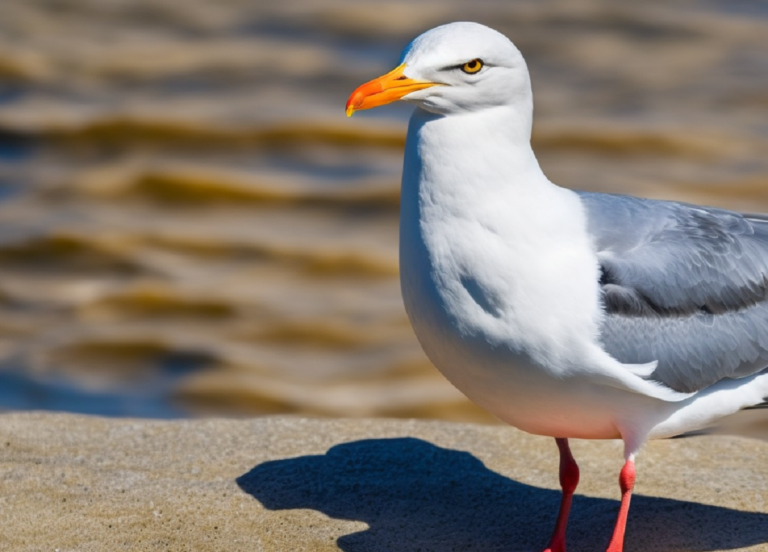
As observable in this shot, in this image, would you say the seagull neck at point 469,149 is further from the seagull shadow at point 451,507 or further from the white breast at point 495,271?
the seagull shadow at point 451,507

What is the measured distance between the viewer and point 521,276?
4.06 m

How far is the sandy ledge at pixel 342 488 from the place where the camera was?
459 centimetres

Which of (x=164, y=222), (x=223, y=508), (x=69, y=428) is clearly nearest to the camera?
(x=223, y=508)

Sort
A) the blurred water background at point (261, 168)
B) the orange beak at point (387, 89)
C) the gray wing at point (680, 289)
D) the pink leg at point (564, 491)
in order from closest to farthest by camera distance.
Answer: the orange beak at point (387, 89) < the gray wing at point (680, 289) < the pink leg at point (564, 491) < the blurred water background at point (261, 168)

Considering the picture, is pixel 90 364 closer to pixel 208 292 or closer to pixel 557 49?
pixel 208 292

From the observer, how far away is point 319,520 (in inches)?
186

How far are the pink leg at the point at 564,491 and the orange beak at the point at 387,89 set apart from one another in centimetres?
152

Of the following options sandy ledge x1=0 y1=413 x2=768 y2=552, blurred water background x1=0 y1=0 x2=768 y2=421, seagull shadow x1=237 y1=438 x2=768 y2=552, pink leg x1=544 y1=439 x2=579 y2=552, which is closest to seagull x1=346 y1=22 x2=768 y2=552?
pink leg x1=544 y1=439 x2=579 y2=552

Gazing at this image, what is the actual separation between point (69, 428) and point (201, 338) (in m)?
3.41

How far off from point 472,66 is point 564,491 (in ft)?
5.42

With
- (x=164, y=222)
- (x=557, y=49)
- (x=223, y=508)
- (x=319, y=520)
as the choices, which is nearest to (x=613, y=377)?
(x=319, y=520)

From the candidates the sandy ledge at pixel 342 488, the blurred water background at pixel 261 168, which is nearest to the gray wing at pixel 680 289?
the sandy ledge at pixel 342 488

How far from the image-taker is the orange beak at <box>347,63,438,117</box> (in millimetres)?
4012

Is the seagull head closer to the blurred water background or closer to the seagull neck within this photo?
the seagull neck
